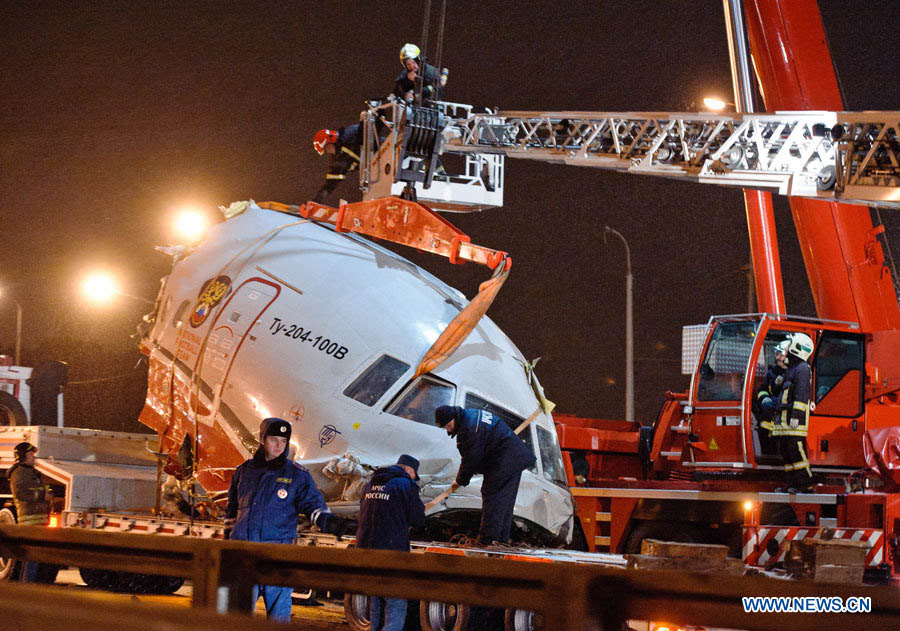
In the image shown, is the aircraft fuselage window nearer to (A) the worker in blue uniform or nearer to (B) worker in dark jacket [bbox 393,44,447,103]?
(B) worker in dark jacket [bbox 393,44,447,103]

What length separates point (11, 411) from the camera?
1662 centimetres

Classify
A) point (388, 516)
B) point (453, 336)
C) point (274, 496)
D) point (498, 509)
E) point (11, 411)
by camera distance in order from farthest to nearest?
point (11, 411) → point (453, 336) → point (498, 509) → point (388, 516) → point (274, 496)

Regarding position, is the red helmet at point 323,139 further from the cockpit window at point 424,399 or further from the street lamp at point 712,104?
the street lamp at point 712,104

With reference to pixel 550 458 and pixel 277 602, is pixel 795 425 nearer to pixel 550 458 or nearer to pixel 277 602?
pixel 550 458

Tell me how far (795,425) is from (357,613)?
18.1 feet

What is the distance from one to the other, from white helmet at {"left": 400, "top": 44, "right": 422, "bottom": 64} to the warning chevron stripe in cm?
659

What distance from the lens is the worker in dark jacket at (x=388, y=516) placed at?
7211mm

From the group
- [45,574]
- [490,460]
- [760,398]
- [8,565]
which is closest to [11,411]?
[8,565]

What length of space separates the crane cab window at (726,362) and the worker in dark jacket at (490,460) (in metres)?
4.36

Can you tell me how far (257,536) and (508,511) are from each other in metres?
2.55

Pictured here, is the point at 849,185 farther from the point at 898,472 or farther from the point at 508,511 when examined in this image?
the point at 508,511

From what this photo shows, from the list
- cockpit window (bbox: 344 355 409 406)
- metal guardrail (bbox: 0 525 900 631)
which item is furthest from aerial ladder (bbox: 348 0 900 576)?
metal guardrail (bbox: 0 525 900 631)

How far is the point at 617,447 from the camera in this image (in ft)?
44.0

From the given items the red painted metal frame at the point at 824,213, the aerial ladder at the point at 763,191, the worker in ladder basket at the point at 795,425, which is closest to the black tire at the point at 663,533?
the aerial ladder at the point at 763,191
